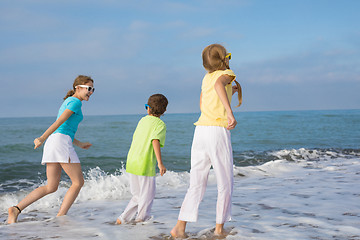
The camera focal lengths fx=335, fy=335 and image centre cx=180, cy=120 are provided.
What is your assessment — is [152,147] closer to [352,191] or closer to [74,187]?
[74,187]

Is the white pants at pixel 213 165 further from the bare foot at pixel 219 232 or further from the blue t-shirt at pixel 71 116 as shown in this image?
the blue t-shirt at pixel 71 116

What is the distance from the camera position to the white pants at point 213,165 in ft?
10.3

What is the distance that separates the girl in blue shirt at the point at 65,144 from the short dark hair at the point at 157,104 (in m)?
0.83

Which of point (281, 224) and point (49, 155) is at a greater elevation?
point (49, 155)

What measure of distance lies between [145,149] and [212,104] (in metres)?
1.04

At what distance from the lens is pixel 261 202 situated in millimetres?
5059

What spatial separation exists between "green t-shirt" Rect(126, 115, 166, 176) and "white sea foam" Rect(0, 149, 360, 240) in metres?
0.63

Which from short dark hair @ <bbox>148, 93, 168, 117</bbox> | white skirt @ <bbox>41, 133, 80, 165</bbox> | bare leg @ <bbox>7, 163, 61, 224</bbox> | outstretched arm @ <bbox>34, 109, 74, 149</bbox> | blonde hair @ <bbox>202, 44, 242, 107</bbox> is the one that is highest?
blonde hair @ <bbox>202, 44, 242, 107</bbox>

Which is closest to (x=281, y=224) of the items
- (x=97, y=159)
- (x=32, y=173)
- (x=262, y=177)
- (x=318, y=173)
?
(x=262, y=177)

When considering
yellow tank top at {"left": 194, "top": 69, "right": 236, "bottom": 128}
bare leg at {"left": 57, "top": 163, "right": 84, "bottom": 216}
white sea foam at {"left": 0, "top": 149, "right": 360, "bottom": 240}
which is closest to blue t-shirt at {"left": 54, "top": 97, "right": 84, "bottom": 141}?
bare leg at {"left": 57, "top": 163, "right": 84, "bottom": 216}

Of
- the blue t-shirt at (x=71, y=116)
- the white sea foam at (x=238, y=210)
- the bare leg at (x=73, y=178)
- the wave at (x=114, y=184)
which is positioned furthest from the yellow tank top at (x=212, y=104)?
the wave at (x=114, y=184)

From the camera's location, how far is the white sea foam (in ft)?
11.6

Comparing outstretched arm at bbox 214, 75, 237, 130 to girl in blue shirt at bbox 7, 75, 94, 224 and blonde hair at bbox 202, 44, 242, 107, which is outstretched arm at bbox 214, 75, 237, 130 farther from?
girl in blue shirt at bbox 7, 75, 94, 224

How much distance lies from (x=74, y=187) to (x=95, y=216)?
25.4 inches
